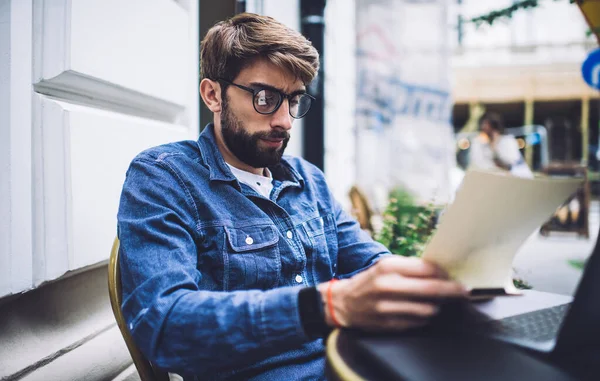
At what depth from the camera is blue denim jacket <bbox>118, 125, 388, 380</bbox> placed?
840 millimetres

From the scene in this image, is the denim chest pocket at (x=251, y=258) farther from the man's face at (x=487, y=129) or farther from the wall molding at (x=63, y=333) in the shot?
the man's face at (x=487, y=129)

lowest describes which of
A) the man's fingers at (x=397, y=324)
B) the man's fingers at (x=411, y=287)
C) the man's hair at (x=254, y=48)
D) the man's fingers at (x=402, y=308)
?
the man's fingers at (x=397, y=324)

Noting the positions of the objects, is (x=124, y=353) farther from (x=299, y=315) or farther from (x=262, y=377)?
(x=299, y=315)

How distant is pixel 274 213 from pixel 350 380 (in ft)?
2.41

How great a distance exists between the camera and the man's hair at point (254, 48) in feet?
4.50

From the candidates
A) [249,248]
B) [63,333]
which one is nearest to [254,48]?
[249,248]

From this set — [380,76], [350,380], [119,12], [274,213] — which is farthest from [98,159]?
[380,76]

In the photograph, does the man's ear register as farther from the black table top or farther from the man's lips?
the black table top

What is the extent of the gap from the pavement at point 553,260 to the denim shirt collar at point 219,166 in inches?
31.7

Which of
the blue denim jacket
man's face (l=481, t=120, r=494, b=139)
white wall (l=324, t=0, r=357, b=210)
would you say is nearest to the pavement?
the blue denim jacket

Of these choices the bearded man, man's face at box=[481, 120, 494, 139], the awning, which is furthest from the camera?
man's face at box=[481, 120, 494, 139]

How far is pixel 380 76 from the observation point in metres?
6.13

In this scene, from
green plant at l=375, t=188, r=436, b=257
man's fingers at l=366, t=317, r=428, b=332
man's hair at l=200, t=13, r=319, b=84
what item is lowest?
green plant at l=375, t=188, r=436, b=257

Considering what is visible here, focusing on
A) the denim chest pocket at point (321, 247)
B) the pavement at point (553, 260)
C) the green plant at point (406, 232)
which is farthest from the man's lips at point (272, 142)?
the green plant at point (406, 232)
